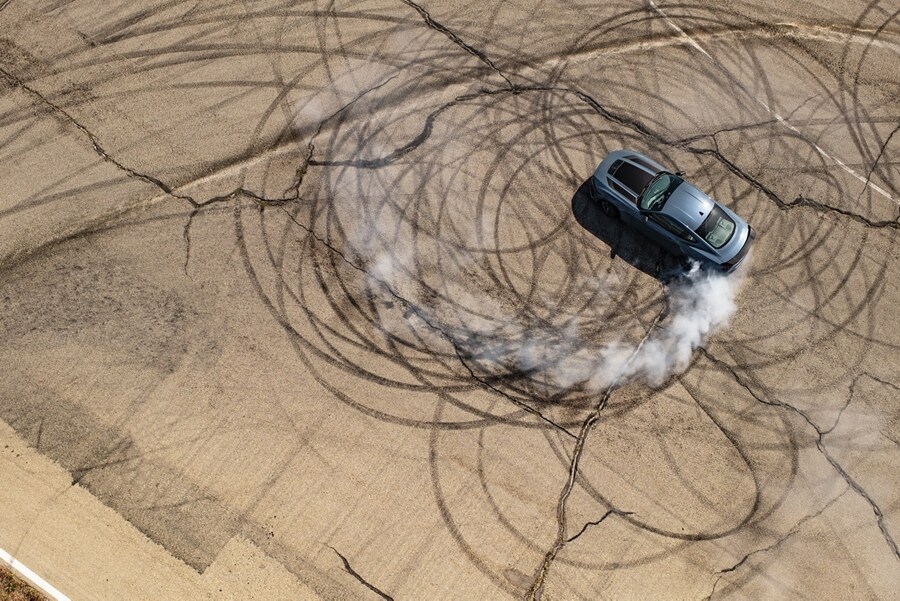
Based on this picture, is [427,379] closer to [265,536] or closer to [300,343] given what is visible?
[300,343]

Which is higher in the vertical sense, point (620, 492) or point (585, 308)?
point (585, 308)

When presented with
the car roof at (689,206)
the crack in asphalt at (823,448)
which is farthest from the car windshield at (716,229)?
the crack in asphalt at (823,448)

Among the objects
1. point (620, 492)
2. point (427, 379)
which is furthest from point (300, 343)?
point (620, 492)

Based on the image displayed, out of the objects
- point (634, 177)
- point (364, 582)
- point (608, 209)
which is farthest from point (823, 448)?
point (364, 582)

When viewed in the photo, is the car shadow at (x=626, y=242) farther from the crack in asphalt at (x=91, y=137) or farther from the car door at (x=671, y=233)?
the crack in asphalt at (x=91, y=137)

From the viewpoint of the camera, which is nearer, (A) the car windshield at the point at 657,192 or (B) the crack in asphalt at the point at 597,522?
(B) the crack in asphalt at the point at 597,522

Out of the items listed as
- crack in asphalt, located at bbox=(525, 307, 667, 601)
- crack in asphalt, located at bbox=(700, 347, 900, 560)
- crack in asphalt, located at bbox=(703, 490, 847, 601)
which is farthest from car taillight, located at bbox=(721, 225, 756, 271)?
crack in asphalt, located at bbox=(703, 490, 847, 601)

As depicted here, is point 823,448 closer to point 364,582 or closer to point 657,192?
point 657,192
